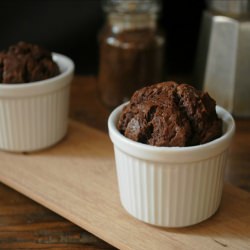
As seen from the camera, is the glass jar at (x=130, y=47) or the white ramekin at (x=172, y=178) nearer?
the white ramekin at (x=172, y=178)

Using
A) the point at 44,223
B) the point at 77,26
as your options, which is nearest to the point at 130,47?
the point at 77,26

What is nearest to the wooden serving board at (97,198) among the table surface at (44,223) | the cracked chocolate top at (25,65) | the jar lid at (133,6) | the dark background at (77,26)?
the table surface at (44,223)

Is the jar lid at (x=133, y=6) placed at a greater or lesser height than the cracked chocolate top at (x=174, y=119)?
greater

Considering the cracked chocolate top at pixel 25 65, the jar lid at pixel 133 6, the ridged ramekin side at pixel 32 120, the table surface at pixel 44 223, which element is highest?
the jar lid at pixel 133 6

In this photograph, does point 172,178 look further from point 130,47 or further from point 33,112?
point 130,47

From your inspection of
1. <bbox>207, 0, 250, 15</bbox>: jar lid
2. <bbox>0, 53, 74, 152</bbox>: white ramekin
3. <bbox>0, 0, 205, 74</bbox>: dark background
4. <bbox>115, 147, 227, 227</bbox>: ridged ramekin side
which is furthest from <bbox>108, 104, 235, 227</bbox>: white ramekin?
<bbox>0, 0, 205, 74</bbox>: dark background

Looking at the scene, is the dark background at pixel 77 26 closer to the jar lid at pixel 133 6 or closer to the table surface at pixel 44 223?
the jar lid at pixel 133 6

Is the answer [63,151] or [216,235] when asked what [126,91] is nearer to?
[63,151]

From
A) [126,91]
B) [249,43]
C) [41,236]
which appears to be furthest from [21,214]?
[249,43]
